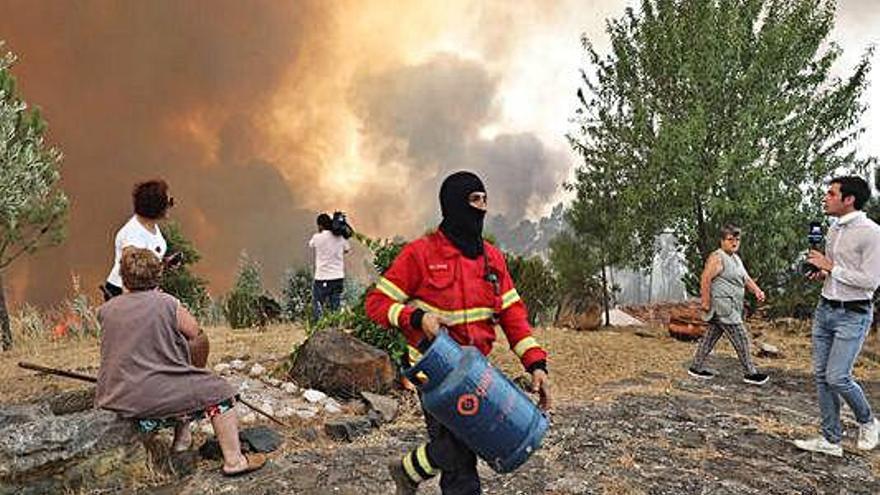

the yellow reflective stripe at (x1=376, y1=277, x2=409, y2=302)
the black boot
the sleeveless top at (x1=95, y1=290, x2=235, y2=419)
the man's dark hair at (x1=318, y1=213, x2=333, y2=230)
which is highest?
the man's dark hair at (x1=318, y1=213, x2=333, y2=230)

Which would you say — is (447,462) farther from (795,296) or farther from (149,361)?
(795,296)

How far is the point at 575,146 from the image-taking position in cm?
1577

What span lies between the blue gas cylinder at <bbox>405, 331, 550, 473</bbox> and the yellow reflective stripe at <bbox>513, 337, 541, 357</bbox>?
1.54 feet

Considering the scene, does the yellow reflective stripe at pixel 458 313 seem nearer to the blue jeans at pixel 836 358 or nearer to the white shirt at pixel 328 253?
the blue jeans at pixel 836 358

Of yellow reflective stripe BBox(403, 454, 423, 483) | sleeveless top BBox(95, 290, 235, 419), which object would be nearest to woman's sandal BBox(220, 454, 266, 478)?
sleeveless top BBox(95, 290, 235, 419)

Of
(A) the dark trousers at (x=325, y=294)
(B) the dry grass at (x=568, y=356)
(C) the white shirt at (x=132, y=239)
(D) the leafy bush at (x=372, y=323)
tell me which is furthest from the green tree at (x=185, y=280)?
(C) the white shirt at (x=132, y=239)

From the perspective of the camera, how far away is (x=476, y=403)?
3.16 meters

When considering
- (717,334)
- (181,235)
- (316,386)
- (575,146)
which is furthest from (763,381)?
(181,235)

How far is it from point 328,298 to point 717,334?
5823 millimetres

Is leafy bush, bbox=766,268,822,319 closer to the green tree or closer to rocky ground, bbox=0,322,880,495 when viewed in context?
rocky ground, bbox=0,322,880,495

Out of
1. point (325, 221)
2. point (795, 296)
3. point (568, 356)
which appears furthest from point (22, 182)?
point (795, 296)

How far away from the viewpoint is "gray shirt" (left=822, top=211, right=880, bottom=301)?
5363 millimetres

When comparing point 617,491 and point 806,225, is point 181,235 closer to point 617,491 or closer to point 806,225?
point 806,225

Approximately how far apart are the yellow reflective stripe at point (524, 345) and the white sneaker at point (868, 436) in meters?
3.93
